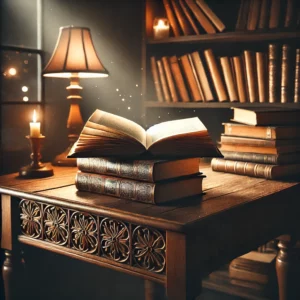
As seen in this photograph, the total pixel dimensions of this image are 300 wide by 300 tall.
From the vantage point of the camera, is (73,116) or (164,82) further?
(164,82)

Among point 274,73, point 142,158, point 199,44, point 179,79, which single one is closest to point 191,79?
point 179,79

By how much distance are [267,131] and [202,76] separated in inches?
22.5

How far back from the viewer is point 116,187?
5.08 feet

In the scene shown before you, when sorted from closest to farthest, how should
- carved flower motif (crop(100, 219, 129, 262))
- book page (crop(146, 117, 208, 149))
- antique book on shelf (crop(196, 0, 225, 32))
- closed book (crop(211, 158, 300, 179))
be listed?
carved flower motif (crop(100, 219, 129, 262)) < book page (crop(146, 117, 208, 149)) < closed book (crop(211, 158, 300, 179)) < antique book on shelf (crop(196, 0, 225, 32))

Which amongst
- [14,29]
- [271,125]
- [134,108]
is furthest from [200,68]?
[14,29]

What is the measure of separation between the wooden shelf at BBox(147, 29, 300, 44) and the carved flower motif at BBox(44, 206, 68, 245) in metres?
1.09

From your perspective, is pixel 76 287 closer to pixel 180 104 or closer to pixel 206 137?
pixel 180 104

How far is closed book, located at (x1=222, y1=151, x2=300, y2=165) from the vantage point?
6.05 ft

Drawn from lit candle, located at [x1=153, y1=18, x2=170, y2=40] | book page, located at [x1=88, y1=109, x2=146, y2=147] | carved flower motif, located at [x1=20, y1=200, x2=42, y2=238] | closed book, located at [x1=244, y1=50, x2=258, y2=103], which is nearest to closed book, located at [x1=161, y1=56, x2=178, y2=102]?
lit candle, located at [x1=153, y1=18, x2=170, y2=40]

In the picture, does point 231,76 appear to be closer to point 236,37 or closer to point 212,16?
point 236,37

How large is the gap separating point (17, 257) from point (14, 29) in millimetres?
1085

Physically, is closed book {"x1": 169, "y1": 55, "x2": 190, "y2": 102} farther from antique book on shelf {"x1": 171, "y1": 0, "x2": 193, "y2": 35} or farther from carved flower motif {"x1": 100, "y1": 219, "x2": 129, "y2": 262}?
carved flower motif {"x1": 100, "y1": 219, "x2": 129, "y2": 262}

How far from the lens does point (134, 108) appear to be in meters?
2.56

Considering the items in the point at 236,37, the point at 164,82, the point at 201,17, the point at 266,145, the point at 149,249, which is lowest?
the point at 149,249
